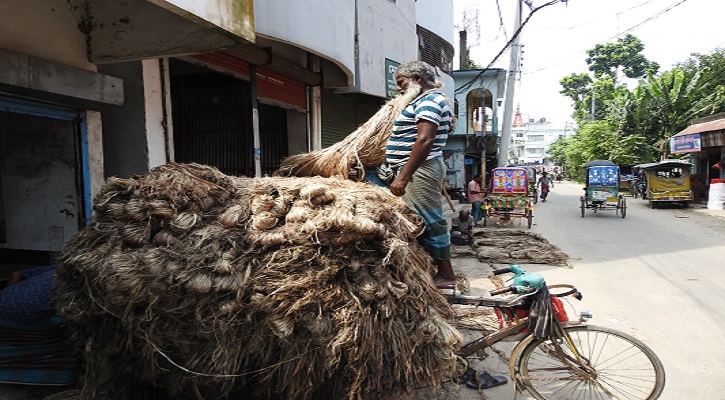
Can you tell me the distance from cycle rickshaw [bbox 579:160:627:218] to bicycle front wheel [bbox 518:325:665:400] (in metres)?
10.7

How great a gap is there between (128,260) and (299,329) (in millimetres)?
798

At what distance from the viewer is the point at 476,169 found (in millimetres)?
28000

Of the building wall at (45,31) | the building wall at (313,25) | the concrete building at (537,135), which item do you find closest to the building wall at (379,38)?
the building wall at (313,25)

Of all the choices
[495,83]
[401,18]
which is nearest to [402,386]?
[401,18]

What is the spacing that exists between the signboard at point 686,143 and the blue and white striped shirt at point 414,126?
18383 mm

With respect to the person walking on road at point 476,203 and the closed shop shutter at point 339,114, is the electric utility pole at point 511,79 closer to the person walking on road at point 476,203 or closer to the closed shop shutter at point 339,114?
the person walking on road at point 476,203

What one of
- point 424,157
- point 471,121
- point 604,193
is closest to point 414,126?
point 424,157

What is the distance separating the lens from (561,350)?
2.52 m

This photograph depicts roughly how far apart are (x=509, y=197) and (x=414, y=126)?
767 cm

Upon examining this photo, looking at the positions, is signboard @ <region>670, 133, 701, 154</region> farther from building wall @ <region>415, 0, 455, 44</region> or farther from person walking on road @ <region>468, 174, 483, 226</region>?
person walking on road @ <region>468, 174, 483, 226</region>

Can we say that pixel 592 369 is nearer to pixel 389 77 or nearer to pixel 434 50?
pixel 389 77

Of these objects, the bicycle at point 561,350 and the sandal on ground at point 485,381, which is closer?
the bicycle at point 561,350

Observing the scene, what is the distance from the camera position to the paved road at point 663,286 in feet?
10.3

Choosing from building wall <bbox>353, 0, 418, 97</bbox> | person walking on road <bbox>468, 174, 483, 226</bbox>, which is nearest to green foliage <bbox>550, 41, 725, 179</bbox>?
person walking on road <bbox>468, 174, 483, 226</bbox>
